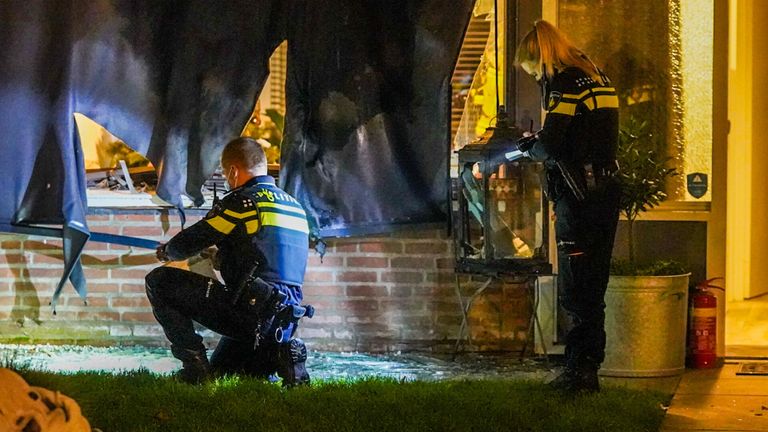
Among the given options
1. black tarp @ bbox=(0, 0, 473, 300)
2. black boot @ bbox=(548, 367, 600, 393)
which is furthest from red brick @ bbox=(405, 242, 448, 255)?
black boot @ bbox=(548, 367, 600, 393)

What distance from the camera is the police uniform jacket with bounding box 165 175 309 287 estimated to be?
5738 millimetres

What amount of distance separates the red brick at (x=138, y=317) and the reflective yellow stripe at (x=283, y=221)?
1852mm

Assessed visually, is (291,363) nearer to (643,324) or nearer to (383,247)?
(383,247)

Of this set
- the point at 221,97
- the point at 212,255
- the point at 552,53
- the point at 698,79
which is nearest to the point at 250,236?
the point at 212,255

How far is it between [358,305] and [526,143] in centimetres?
189

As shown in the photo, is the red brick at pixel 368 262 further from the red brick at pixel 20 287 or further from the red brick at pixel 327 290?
the red brick at pixel 20 287

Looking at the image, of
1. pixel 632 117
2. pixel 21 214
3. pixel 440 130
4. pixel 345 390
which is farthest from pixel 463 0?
pixel 21 214

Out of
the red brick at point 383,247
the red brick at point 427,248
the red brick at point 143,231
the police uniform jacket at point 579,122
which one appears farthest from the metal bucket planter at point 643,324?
the red brick at point 143,231

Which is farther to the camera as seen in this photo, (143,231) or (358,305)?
(143,231)

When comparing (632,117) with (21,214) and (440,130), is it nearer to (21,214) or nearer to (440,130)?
(440,130)

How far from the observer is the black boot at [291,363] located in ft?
19.0

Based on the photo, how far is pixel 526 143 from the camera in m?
5.78

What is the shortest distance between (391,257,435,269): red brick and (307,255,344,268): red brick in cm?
34

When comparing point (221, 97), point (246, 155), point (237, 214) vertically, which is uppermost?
point (221, 97)
